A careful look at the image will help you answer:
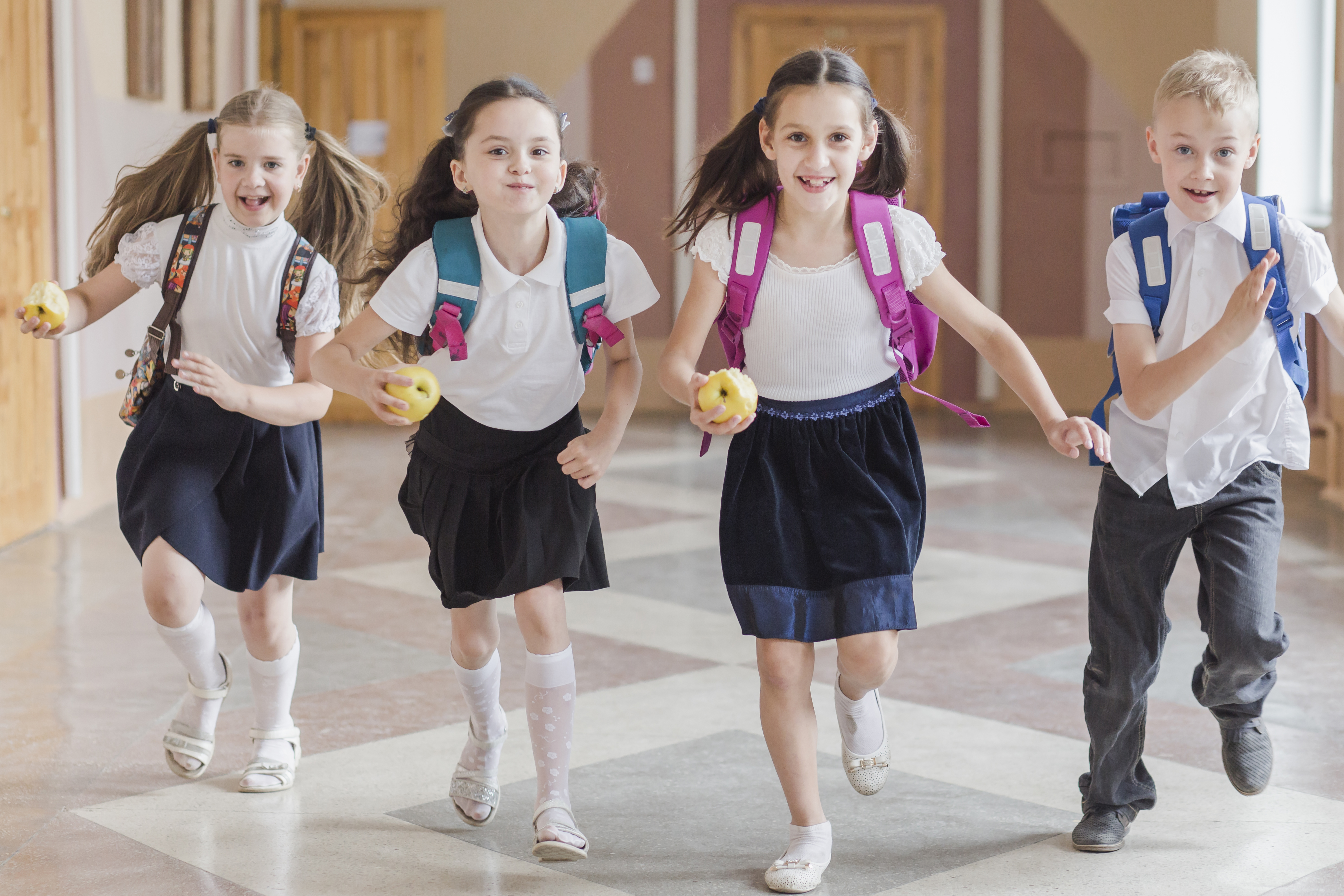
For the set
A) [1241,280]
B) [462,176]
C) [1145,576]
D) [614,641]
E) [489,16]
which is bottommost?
[614,641]

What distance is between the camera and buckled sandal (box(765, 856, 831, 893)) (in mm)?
2205

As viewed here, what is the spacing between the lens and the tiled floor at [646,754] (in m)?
2.31

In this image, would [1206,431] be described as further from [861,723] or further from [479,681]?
[479,681]

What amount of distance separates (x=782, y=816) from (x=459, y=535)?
75 centimetres

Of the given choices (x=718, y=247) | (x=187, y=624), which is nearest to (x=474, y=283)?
(x=718, y=247)

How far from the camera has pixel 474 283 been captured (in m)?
2.34

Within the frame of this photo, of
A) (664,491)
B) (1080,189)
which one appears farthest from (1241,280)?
(1080,189)

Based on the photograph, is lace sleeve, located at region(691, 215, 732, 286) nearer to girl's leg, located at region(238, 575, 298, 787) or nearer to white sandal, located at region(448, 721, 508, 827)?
white sandal, located at region(448, 721, 508, 827)

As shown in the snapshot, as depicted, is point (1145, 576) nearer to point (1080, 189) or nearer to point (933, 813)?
point (933, 813)

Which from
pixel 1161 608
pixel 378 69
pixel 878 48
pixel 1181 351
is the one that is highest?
pixel 878 48

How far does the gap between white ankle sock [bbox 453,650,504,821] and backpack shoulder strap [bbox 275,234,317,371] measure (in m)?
0.66

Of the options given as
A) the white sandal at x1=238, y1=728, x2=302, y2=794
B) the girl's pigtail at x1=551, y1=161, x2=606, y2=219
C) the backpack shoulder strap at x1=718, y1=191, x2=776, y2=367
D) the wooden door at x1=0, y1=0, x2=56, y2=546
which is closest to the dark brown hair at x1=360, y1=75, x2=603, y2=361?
the girl's pigtail at x1=551, y1=161, x2=606, y2=219

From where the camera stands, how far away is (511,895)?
222 centimetres

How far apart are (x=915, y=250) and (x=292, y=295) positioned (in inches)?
43.9
